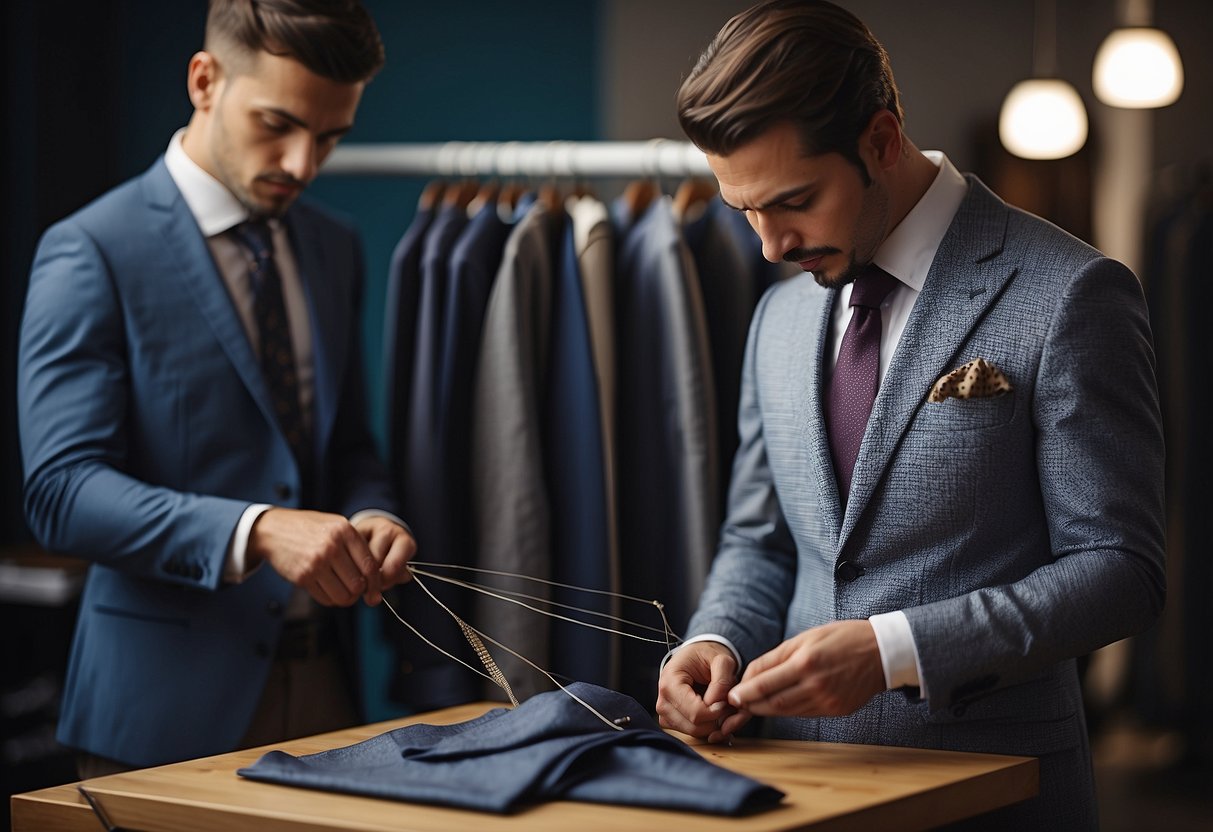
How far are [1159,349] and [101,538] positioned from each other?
3.74 metres

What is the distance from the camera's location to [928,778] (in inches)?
57.8

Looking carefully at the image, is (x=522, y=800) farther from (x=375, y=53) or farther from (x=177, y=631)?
(x=375, y=53)

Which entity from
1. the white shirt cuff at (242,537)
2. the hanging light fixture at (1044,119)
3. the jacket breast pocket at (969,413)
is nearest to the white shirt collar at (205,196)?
the white shirt cuff at (242,537)

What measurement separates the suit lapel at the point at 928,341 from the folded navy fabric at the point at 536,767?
0.42m

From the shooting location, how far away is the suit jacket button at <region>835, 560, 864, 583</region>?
5.61 feet

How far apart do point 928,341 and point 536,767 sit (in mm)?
718

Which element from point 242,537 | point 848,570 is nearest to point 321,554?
point 242,537

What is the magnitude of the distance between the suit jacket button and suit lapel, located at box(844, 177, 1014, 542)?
4cm

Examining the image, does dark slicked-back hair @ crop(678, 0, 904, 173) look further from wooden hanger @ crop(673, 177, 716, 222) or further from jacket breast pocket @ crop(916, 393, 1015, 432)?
wooden hanger @ crop(673, 177, 716, 222)

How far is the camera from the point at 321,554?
190 centimetres

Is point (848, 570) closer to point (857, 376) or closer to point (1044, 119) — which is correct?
point (857, 376)

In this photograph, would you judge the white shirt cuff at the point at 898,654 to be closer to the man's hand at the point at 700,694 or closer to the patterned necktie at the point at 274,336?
the man's hand at the point at 700,694

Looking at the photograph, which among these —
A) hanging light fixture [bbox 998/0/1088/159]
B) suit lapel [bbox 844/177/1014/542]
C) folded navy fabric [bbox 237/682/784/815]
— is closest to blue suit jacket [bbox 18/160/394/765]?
folded navy fabric [bbox 237/682/784/815]

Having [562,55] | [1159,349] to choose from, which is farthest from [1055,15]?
[562,55]
